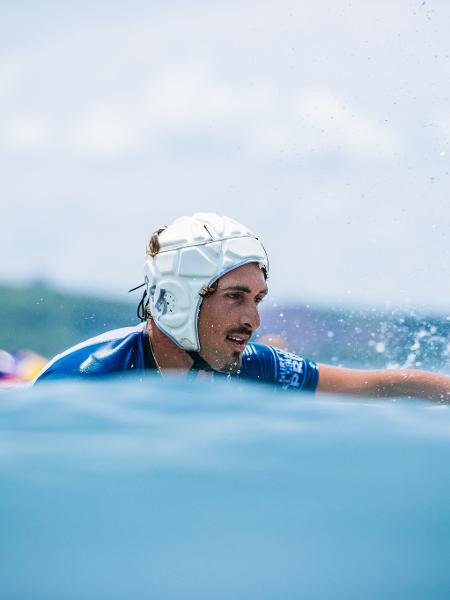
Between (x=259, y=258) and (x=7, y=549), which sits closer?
(x=7, y=549)

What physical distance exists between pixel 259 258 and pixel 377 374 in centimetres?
129

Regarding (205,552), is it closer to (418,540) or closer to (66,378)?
(418,540)

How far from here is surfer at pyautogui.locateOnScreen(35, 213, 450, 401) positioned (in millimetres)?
5504

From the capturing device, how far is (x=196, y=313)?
18.3ft

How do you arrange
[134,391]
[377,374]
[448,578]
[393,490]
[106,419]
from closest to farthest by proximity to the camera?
[448,578] < [393,490] < [106,419] < [134,391] < [377,374]

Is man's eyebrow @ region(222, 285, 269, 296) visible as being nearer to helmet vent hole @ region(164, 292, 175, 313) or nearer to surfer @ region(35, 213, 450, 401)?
surfer @ region(35, 213, 450, 401)

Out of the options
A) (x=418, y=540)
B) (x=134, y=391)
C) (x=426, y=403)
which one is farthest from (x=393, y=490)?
(x=426, y=403)

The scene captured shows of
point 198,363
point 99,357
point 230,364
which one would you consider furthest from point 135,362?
point 230,364

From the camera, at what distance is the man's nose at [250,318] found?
18.0 feet

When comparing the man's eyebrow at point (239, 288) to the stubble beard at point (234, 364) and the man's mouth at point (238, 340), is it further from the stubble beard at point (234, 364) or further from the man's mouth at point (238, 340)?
the stubble beard at point (234, 364)

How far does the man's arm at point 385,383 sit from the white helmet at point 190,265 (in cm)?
109

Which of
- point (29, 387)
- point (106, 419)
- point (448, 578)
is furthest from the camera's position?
point (29, 387)

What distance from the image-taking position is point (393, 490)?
125 inches

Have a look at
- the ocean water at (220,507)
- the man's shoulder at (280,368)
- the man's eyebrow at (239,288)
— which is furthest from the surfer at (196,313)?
the ocean water at (220,507)
